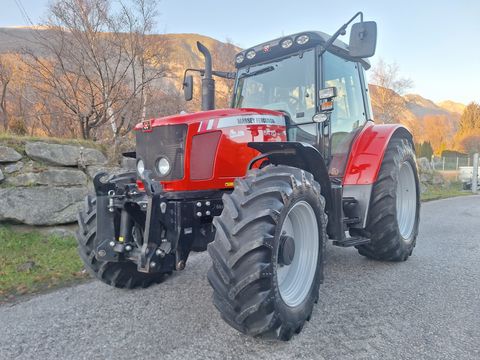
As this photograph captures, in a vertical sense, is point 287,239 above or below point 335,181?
below

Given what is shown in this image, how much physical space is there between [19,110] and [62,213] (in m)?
5.84

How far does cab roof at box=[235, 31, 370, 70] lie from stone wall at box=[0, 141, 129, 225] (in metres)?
3.43

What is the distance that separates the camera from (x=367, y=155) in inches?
157

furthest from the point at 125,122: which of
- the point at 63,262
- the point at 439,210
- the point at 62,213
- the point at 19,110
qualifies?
the point at 439,210

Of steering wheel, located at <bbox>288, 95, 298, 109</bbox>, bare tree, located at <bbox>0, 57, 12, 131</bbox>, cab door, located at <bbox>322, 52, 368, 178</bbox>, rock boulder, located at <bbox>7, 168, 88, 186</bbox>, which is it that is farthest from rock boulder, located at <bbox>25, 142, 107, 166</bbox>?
bare tree, located at <bbox>0, 57, 12, 131</bbox>

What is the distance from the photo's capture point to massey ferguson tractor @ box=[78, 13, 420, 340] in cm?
240

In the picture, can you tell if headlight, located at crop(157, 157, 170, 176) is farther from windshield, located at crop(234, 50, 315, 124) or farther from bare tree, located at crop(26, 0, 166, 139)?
bare tree, located at crop(26, 0, 166, 139)

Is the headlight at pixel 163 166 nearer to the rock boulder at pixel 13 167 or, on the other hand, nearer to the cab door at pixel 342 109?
the cab door at pixel 342 109

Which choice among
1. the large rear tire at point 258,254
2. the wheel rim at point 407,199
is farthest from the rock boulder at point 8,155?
the wheel rim at point 407,199

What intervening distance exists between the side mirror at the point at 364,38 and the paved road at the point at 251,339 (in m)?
2.17

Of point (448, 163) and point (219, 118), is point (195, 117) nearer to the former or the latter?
point (219, 118)

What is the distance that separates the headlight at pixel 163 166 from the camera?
3137 mm

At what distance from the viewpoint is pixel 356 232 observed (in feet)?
13.1

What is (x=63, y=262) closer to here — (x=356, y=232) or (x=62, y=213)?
(x=62, y=213)
